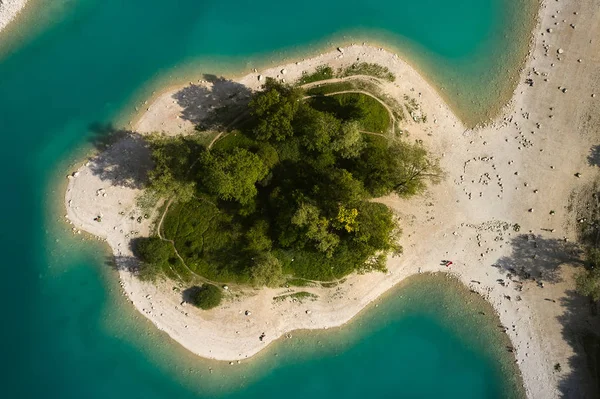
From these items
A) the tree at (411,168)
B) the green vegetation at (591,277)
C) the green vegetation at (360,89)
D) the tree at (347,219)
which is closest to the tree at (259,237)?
the tree at (347,219)

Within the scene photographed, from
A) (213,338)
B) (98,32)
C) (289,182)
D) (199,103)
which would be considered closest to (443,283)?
(289,182)

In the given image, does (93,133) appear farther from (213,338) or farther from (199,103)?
(213,338)

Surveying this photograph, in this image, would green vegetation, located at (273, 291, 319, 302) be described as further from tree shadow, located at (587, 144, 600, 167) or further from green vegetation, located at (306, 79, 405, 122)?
tree shadow, located at (587, 144, 600, 167)

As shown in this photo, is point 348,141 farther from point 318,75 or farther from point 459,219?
point 459,219

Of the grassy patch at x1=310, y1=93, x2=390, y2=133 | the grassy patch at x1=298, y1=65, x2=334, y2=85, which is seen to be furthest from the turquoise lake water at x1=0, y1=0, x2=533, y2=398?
the grassy patch at x1=310, y1=93, x2=390, y2=133

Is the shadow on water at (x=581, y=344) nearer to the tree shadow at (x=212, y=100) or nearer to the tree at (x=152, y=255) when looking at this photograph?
the tree shadow at (x=212, y=100)

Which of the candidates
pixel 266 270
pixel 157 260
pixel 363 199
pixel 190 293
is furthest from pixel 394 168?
pixel 157 260
